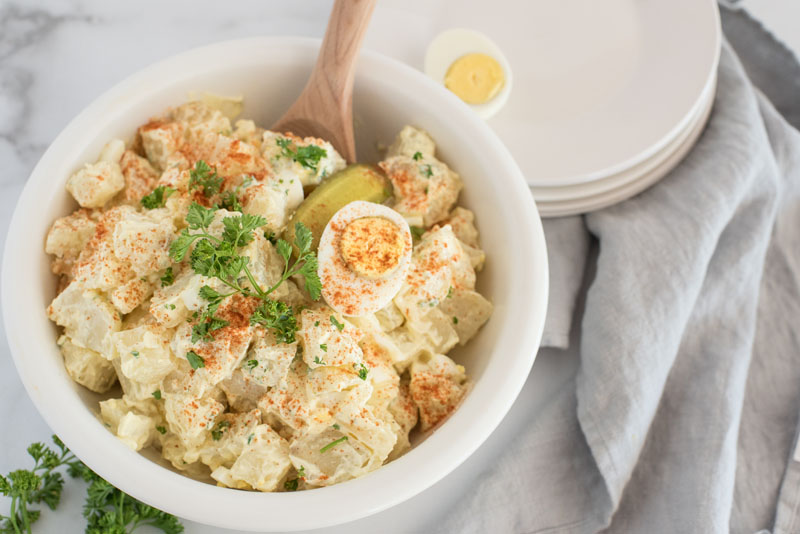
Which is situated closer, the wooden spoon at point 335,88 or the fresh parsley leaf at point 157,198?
the fresh parsley leaf at point 157,198

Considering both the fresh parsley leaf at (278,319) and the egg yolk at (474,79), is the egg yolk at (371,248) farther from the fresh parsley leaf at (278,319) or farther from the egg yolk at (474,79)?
the egg yolk at (474,79)

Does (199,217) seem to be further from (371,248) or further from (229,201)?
(371,248)

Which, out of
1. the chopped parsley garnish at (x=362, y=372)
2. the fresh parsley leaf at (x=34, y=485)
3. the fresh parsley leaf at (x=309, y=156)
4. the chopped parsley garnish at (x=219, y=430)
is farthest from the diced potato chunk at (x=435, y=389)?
the fresh parsley leaf at (x=34, y=485)

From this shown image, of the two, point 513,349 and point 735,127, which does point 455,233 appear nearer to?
point 513,349

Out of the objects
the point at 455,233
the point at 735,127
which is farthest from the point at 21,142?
the point at 735,127

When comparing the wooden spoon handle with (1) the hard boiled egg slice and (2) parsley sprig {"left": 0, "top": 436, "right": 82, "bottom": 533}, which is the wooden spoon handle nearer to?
(1) the hard boiled egg slice

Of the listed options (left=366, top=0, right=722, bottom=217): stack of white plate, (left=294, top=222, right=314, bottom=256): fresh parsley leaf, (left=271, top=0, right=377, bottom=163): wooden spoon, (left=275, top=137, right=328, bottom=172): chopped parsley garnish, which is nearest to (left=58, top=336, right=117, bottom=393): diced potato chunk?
(left=294, top=222, right=314, bottom=256): fresh parsley leaf
